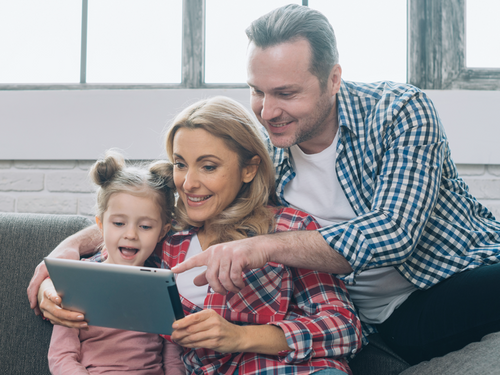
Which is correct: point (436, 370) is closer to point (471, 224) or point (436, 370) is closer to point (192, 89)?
point (471, 224)

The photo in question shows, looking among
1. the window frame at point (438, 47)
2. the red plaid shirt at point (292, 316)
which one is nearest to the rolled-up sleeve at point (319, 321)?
the red plaid shirt at point (292, 316)

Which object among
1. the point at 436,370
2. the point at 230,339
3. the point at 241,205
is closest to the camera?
the point at 230,339

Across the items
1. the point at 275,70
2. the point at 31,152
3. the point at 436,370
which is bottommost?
the point at 436,370

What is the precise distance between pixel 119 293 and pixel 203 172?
1.40ft

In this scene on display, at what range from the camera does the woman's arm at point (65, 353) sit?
105 cm

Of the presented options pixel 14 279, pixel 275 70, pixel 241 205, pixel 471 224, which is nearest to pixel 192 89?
pixel 275 70

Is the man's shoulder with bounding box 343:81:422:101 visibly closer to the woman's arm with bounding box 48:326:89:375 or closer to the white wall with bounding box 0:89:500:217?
the white wall with bounding box 0:89:500:217

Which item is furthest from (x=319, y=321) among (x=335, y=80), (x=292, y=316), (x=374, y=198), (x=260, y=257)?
(x=335, y=80)

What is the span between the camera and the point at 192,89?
76.1 inches

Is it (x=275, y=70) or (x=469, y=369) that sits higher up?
(x=275, y=70)

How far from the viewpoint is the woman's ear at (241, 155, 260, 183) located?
127cm

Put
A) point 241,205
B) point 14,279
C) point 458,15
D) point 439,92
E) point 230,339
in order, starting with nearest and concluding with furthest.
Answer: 1. point 230,339
2. point 241,205
3. point 14,279
4. point 439,92
5. point 458,15

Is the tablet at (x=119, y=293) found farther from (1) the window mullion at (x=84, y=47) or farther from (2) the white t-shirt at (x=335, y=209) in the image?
(1) the window mullion at (x=84, y=47)

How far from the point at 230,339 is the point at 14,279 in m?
0.88
